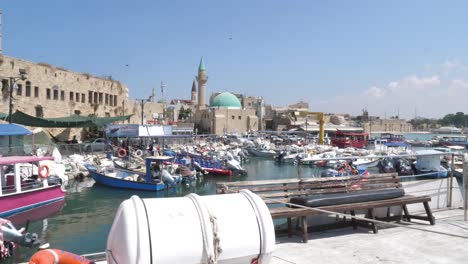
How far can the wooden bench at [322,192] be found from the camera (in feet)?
17.3

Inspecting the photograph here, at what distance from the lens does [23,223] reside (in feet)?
38.3

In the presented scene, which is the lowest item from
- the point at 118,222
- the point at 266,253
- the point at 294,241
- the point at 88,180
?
the point at 88,180

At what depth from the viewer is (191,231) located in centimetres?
313

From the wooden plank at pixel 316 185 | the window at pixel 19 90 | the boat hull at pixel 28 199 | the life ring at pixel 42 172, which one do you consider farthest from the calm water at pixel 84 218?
the window at pixel 19 90

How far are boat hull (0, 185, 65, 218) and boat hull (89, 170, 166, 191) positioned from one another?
21.5ft

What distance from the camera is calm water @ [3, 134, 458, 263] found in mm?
10758

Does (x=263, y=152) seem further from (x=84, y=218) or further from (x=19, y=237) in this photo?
(x=19, y=237)

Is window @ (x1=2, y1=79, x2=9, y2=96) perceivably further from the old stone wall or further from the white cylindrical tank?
the white cylindrical tank

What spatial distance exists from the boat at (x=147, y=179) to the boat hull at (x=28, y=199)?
662cm

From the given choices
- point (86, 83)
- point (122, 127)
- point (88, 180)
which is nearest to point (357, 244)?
point (88, 180)

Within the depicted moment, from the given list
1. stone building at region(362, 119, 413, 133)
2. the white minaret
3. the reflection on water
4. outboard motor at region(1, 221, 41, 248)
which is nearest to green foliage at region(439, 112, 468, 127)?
stone building at region(362, 119, 413, 133)

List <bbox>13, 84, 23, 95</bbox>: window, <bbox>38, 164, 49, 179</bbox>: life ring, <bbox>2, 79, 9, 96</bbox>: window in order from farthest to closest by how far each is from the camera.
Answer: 1. <bbox>13, 84, 23, 95</bbox>: window
2. <bbox>2, 79, 9, 96</bbox>: window
3. <bbox>38, 164, 49, 179</bbox>: life ring

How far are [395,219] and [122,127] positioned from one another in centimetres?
2561

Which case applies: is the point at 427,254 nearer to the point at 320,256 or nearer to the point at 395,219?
the point at 320,256
